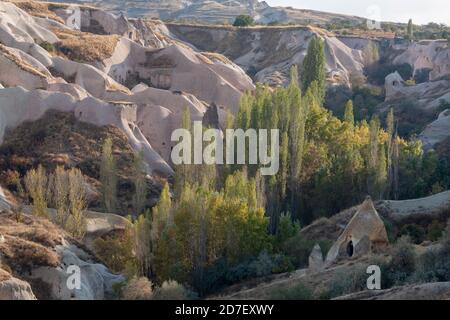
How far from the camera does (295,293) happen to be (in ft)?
70.3

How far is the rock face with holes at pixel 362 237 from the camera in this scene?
26531 mm

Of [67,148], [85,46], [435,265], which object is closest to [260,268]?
[435,265]

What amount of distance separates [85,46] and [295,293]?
106ft

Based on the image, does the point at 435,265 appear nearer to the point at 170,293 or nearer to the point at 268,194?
the point at 170,293

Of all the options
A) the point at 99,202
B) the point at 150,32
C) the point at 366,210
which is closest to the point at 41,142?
the point at 99,202

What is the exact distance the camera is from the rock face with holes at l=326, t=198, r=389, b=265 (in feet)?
87.0

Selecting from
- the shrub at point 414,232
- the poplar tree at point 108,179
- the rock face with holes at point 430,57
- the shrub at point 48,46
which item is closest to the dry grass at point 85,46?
the shrub at point 48,46

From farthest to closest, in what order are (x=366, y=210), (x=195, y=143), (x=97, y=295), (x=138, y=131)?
1. (x=138, y=131)
2. (x=195, y=143)
3. (x=366, y=210)
4. (x=97, y=295)

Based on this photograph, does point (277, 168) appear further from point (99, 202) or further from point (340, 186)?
point (99, 202)

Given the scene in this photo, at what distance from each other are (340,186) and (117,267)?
43.0ft

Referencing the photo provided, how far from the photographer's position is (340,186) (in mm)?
37750

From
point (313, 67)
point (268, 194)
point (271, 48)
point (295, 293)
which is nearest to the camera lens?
point (295, 293)
